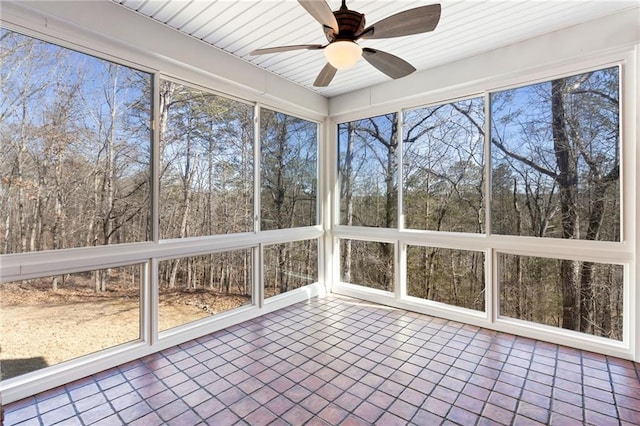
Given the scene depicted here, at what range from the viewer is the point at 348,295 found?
4.68 m

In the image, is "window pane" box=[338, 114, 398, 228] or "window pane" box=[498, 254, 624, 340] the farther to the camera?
"window pane" box=[338, 114, 398, 228]

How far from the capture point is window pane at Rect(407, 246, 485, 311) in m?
3.64

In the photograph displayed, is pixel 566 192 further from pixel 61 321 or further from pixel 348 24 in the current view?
pixel 61 321

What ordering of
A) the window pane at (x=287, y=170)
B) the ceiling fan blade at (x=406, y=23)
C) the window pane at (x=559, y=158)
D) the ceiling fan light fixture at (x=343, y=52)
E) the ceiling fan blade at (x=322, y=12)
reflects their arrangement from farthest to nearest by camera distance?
the window pane at (x=287, y=170) → the window pane at (x=559, y=158) → the ceiling fan light fixture at (x=343, y=52) → the ceiling fan blade at (x=406, y=23) → the ceiling fan blade at (x=322, y=12)

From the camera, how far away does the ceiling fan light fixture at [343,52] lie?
1.96 meters

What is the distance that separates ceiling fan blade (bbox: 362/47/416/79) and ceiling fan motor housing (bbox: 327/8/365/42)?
178mm

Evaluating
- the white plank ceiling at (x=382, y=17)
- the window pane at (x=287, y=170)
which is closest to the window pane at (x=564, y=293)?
the white plank ceiling at (x=382, y=17)

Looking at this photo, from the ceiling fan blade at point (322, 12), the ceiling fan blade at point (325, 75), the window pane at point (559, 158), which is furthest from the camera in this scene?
the window pane at point (559, 158)

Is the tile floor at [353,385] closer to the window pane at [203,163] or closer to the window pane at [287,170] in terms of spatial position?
the window pane at [203,163]

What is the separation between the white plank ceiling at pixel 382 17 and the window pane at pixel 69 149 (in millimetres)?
699

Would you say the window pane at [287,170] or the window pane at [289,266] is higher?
the window pane at [287,170]

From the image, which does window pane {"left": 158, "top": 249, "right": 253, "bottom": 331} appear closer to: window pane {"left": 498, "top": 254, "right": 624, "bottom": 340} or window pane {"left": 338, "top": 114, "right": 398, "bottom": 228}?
window pane {"left": 338, "top": 114, "right": 398, "bottom": 228}

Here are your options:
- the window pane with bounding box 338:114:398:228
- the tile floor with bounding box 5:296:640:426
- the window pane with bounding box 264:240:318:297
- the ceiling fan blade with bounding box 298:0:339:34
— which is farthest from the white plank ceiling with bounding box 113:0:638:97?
the tile floor with bounding box 5:296:640:426

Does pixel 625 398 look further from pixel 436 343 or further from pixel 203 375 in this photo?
pixel 203 375
